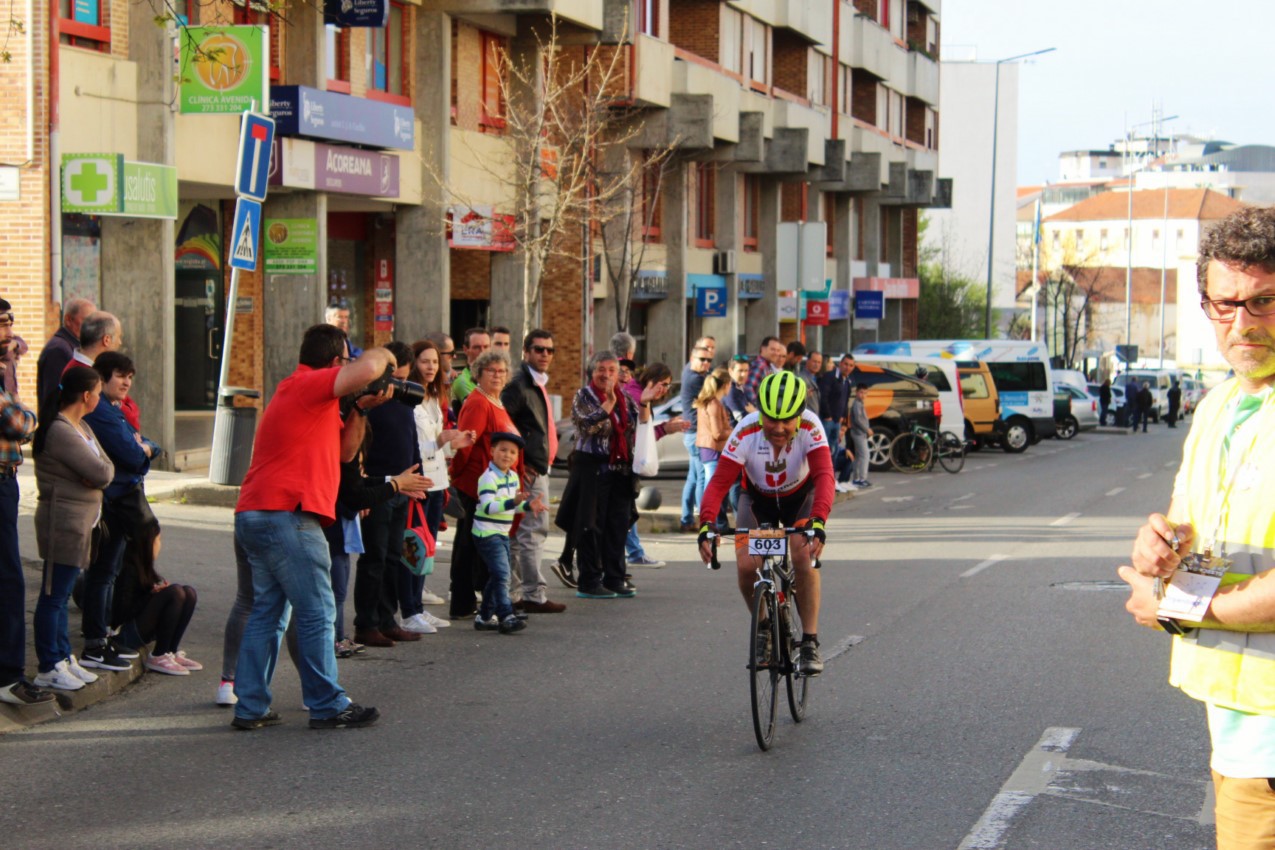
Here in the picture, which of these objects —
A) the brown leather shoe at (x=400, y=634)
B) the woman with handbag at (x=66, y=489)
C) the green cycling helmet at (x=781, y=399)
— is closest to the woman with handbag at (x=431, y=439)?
the brown leather shoe at (x=400, y=634)

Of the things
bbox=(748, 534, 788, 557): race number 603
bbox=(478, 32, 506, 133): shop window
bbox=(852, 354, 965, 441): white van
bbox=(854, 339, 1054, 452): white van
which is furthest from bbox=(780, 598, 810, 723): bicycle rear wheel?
bbox=(854, 339, 1054, 452): white van

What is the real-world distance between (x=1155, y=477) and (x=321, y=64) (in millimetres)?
15827

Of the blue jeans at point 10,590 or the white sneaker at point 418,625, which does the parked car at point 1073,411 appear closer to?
the white sneaker at point 418,625

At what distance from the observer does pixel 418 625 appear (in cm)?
1138

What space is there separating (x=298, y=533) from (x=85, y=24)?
529 inches

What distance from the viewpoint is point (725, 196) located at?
41719mm

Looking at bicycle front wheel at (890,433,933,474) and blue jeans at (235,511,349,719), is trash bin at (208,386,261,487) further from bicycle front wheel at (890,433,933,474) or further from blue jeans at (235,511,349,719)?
bicycle front wheel at (890,433,933,474)

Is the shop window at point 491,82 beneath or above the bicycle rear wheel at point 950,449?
above

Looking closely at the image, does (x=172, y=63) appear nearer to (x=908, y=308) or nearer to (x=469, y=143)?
(x=469, y=143)

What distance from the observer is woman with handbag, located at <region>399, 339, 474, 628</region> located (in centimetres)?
1112

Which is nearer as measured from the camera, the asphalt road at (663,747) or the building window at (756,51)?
the asphalt road at (663,747)

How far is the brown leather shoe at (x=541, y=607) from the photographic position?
1226 centimetres

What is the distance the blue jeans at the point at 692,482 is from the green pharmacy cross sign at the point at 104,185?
684 centimetres

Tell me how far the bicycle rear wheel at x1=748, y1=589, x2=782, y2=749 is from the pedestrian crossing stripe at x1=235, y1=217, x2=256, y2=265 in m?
7.71
